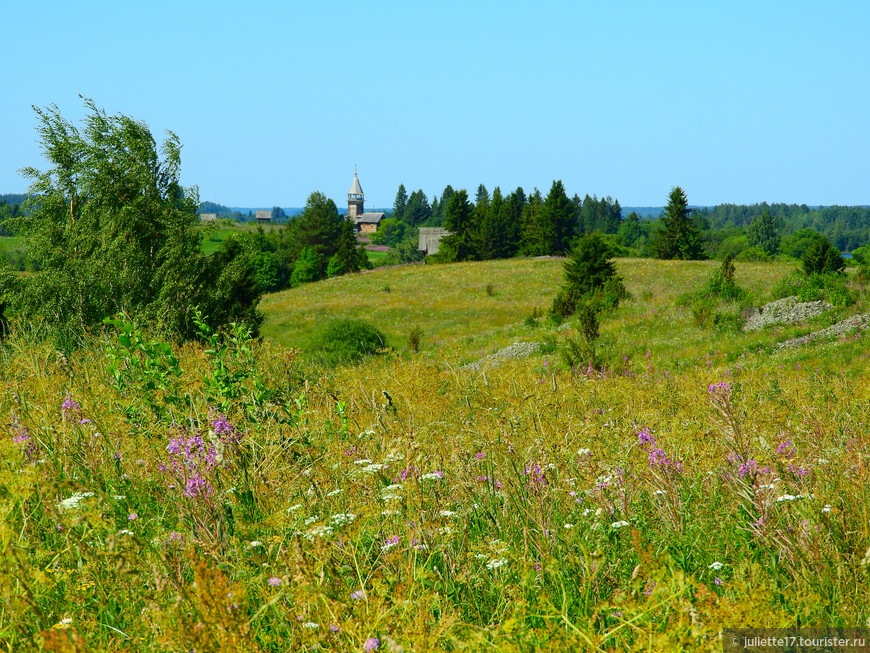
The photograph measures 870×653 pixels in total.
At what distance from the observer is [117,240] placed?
22.2m

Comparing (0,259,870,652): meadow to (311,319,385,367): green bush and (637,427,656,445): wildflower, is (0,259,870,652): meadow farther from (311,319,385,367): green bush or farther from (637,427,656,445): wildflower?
(311,319,385,367): green bush

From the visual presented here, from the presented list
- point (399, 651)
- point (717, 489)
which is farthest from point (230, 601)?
point (717, 489)

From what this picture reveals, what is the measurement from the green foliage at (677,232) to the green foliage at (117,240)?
47403 millimetres

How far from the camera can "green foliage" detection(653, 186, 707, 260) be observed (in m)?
61.8

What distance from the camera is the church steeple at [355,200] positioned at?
191 m

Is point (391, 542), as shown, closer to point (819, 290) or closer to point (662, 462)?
point (662, 462)

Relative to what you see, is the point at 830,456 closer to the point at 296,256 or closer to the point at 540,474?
the point at 540,474

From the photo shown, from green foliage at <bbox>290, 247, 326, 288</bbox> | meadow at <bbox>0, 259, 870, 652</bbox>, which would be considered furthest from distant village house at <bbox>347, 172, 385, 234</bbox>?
meadow at <bbox>0, 259, 870, 652</bbox>

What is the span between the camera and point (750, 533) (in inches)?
97.0

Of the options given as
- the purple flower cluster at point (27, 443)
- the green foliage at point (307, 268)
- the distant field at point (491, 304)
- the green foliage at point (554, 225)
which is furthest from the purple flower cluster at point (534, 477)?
the green foliage at point (307, 268)

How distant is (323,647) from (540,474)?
1.32 meters

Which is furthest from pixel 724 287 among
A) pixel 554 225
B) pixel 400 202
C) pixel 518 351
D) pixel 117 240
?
pixel 400 202

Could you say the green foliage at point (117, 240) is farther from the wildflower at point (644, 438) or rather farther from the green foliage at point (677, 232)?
the green foliage at point (677, 232)

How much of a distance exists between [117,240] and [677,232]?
5260 cm
